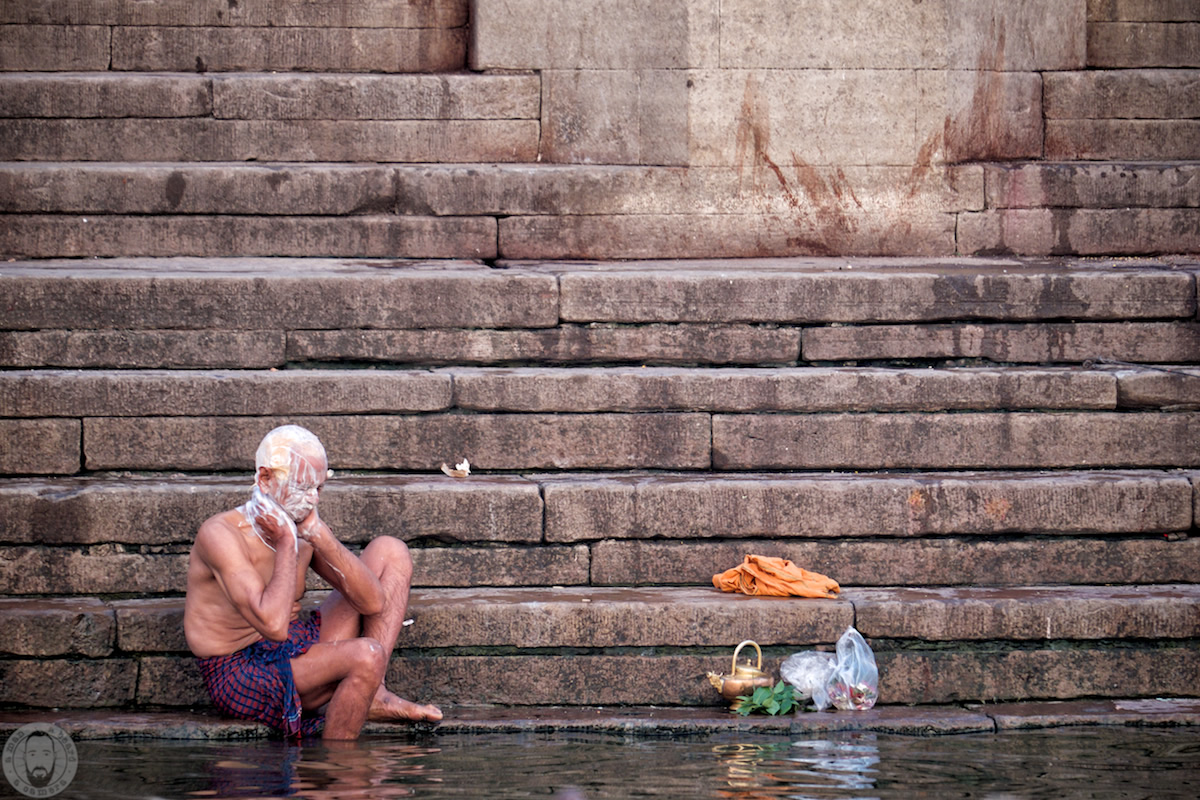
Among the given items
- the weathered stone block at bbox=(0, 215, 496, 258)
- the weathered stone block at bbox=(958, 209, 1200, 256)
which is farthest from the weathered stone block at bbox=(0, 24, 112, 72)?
the weathered stone block at bbox=(958, 209, 1200, 256)

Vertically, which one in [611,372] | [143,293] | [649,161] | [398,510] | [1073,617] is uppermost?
[649,161]

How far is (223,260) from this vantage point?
7133mm

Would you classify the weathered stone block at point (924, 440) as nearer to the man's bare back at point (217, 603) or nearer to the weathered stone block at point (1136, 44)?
the man's bare back at point (217, 603)

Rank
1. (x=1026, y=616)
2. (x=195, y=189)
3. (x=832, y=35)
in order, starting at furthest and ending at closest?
(x=832, y=35), (x=195, y=189), (x=1026, y=616)

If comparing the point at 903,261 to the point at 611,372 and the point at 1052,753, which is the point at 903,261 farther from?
the point at 1052,753

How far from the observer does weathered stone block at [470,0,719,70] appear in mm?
7820

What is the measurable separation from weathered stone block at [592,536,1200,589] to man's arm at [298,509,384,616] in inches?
49.7

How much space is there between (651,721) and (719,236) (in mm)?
3611

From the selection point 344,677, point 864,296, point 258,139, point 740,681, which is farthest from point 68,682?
point 864,296

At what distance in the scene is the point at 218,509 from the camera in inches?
224

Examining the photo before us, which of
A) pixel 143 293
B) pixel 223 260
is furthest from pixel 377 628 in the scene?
pixel 223 260

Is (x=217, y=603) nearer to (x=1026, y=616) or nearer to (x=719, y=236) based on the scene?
(x=1026, y=616)

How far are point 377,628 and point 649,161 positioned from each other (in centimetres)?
388

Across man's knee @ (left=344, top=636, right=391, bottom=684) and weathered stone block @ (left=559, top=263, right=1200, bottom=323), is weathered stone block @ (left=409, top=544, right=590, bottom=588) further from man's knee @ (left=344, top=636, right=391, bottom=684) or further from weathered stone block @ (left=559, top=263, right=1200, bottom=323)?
weathered stone block @ (left=559, top=263, right=1200, bottom=323)
